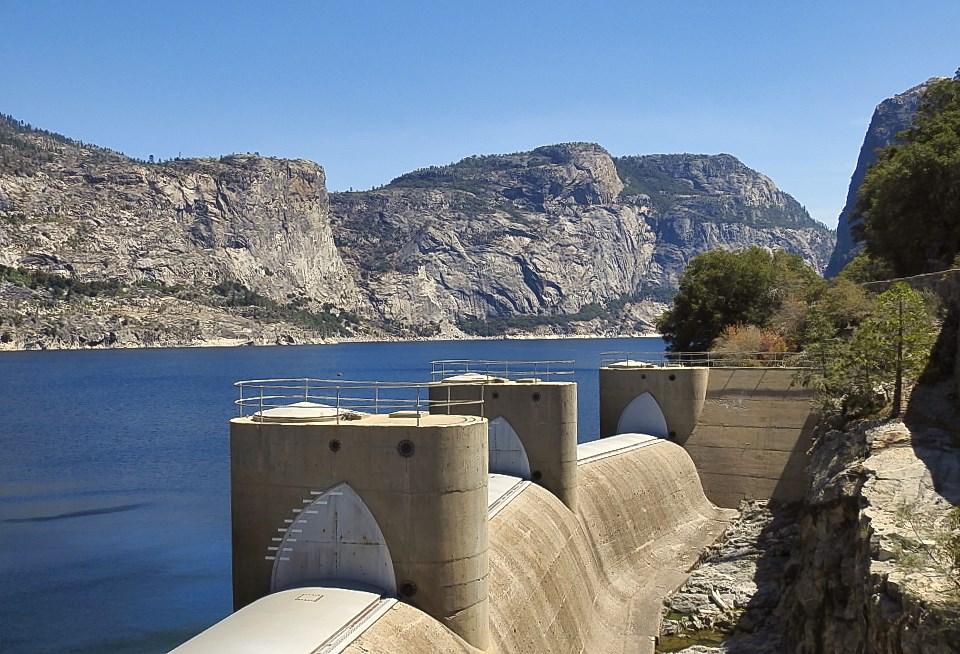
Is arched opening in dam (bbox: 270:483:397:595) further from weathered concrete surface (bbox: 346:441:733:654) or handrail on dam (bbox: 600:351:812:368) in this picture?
handrail on dam (bbox: 600:351:812:368)

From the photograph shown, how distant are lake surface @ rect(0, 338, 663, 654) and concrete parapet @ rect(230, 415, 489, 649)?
646 inches

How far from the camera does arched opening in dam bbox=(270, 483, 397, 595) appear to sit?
1877 cm

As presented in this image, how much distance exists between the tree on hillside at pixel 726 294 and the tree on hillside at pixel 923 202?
26.0ft

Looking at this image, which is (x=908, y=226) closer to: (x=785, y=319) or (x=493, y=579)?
(x=785, y=319)

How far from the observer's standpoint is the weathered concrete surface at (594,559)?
75.8ft

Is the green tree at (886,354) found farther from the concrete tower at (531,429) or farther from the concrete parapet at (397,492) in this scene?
the concrete parapet at (397,492)

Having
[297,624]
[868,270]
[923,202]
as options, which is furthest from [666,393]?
[297,624]

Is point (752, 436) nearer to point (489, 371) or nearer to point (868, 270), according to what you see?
point (489, 371)

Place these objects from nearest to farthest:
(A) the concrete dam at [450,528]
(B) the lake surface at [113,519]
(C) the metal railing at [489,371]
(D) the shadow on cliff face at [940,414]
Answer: (A) the concrete dam at [450,528] → (D) the shadow on cliff face at [940,414] → (C) the metal railing at [489,371] → (B) the lake surface at [113,519]

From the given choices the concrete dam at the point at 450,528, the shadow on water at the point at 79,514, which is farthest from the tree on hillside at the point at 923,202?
the shadow on water at the point at 79,514

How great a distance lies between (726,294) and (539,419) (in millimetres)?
37418

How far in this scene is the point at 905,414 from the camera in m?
27.2

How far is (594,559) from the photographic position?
33.3 metres

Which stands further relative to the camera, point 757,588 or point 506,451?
point 757,588
